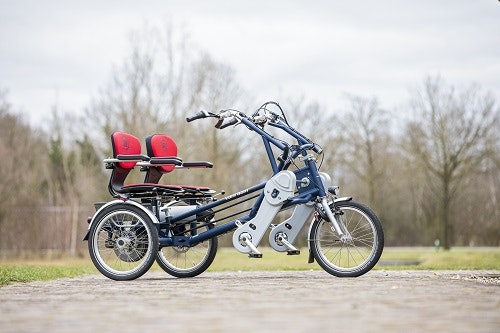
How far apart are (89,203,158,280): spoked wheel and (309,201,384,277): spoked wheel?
1488 millimetres

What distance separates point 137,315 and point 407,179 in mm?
35116

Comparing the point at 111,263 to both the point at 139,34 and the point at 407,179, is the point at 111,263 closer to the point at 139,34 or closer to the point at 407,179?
the point at 139,34

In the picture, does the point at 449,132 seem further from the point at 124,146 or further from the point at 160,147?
the point at 124,146

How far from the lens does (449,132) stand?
3017 cm

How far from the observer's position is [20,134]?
4009 cm

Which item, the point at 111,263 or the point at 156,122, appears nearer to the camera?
the point at 111,263

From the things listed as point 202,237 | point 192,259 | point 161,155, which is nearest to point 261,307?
point 202,237

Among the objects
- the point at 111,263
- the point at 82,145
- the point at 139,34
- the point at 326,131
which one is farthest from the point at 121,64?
the point at 111,263

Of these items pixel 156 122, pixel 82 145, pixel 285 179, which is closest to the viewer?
pixel 285 179

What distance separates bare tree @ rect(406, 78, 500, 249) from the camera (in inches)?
1172

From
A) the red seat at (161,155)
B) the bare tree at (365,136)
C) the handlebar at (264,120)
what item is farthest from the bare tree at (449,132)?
the handlebar at (264,120)

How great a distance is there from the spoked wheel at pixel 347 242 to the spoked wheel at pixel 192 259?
1.22m

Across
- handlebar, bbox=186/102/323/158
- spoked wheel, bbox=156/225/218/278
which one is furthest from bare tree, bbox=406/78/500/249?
handlebar, bbox=186/102/323/158

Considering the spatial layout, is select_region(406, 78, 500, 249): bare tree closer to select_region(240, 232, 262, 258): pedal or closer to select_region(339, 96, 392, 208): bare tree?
select_region(339, 96, 392, 208): bare tree
